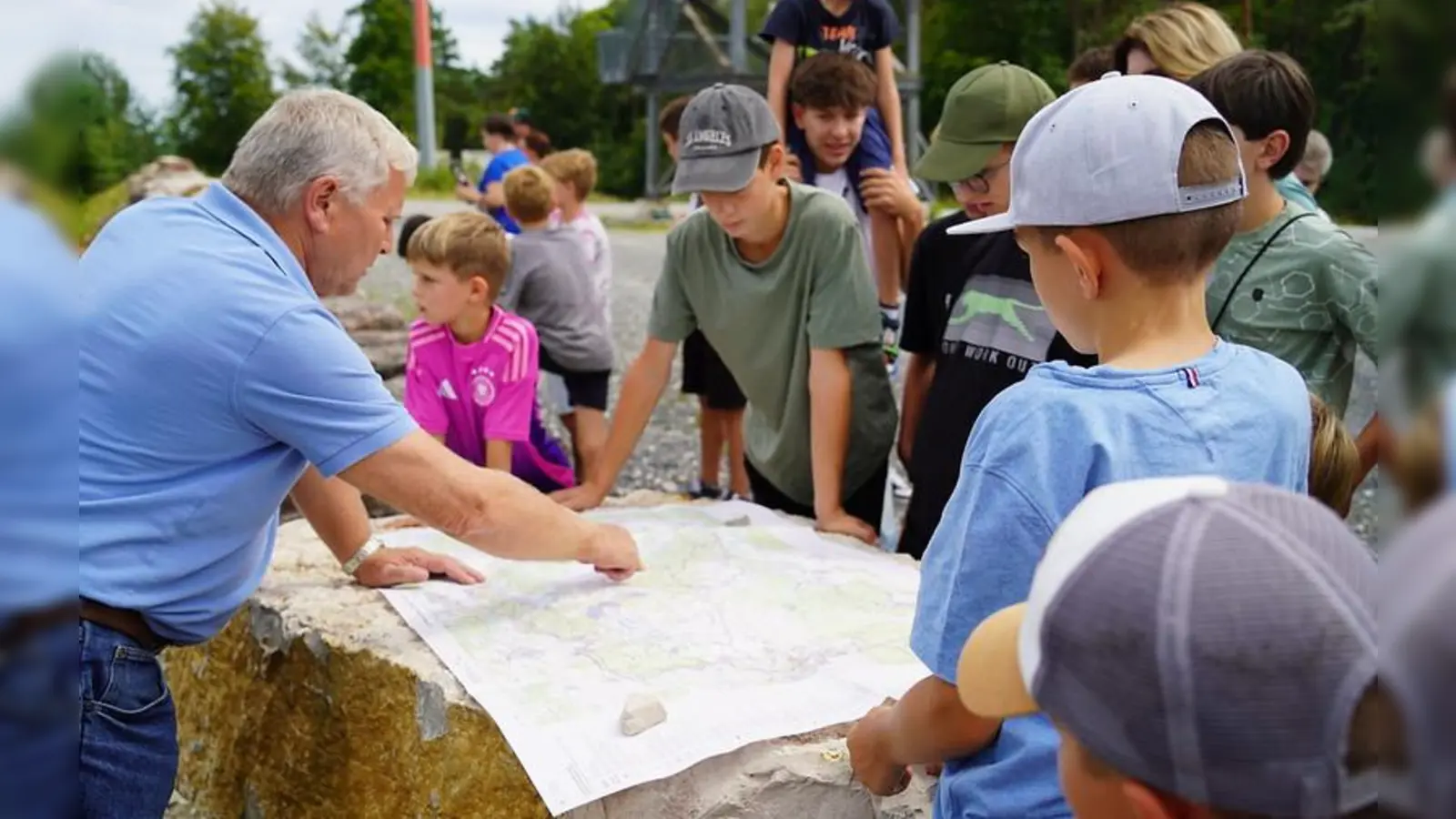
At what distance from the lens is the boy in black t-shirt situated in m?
2.45

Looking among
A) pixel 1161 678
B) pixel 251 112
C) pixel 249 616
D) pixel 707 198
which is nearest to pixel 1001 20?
pixel 251 112

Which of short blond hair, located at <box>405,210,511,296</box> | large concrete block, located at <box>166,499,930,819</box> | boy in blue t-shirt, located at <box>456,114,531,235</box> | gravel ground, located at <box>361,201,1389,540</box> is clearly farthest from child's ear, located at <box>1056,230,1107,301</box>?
boy in blue t-shirt, located at <box>456,114,531,235</box>

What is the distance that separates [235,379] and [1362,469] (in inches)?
65.9

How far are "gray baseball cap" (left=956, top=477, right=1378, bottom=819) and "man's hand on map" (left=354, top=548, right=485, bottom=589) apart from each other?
1.94 metres

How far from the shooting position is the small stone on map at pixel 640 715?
194 cm

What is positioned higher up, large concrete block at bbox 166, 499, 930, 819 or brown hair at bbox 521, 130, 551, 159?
brown hair at bbox 521, 130, 551, 159

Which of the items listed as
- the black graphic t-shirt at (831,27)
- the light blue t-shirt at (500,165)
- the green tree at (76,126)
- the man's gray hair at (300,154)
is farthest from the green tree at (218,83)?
the light blue t-shirt at (500,165)

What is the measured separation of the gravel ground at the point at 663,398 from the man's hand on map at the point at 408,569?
183cm

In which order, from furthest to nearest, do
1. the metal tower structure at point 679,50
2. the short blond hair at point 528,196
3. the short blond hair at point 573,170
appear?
the metal tower structure at point 679,50, the short blond hair at point 573,170, the short blond hair at point 528,196

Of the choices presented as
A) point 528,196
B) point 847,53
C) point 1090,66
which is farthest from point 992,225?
point 528,196

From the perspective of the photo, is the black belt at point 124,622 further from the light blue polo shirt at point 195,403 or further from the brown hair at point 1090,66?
the brown hair at point 1090,66

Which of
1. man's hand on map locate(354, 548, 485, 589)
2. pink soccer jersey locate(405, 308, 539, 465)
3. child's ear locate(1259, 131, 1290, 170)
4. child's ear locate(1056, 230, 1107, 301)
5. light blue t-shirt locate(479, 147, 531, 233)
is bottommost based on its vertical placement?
man's hand on map locate(354, 548, 485, 589)

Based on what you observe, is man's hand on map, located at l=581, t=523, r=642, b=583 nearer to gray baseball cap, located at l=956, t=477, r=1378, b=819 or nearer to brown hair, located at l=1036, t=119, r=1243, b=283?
brown hair, located at l=1036, t=119, r=1243, b=283

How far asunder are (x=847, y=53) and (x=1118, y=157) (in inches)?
138
